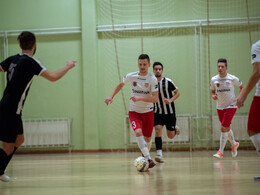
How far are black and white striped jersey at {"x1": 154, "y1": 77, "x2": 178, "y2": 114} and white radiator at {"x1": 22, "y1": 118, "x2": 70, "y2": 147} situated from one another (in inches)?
167

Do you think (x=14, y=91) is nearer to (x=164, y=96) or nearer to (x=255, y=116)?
(x=255, y=116)

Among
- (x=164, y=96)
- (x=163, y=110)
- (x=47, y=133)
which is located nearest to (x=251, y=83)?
(x=163, y=110)

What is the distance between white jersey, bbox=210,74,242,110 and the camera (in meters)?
7.48

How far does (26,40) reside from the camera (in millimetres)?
4000

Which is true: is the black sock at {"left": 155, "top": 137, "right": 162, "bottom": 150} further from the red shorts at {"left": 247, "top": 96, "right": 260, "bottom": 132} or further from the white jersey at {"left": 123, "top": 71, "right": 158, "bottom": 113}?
the red shorts at {"left": 247, "top": 96, "right": 260, "bottom": 132}

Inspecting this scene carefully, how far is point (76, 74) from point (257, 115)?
7.91 metres

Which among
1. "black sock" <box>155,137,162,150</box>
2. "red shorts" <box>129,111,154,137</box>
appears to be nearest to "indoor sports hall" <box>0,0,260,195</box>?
"black sock" <box>155,137,162,150</box>

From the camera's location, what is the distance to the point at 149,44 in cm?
1078

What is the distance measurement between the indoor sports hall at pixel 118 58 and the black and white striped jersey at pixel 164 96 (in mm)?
3106

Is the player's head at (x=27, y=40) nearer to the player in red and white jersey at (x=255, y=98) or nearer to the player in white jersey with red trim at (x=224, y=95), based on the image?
the player in red and white jersey at (x=255, y=98)

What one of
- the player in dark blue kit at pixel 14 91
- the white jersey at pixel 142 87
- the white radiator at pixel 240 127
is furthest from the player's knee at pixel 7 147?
the white radiator at pixel 240 127

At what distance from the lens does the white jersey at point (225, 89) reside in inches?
295

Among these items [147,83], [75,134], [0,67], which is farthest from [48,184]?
[75,134]

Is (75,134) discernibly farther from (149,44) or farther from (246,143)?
(246,143)
